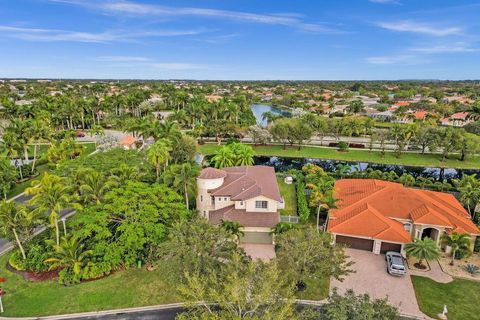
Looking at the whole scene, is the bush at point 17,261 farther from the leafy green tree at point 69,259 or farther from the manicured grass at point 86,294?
the leafy green tree at point 69,259

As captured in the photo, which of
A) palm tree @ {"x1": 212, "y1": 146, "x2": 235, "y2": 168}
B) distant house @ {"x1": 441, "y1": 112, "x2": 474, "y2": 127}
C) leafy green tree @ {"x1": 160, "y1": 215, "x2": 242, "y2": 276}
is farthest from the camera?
distant house @ {"x1": 441, "y1": 112, "x2": 474, "y2": 127}

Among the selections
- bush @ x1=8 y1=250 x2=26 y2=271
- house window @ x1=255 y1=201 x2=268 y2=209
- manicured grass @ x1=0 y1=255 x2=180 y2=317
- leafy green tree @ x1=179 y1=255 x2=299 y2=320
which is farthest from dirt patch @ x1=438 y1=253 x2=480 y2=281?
bush @ x1=8 y1=250 x2=26 y2=271

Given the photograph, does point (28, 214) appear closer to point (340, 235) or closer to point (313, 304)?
point (313, 304)

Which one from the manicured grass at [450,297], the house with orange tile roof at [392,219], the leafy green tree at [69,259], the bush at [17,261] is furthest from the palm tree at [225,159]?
the manicured grass at [450,297]

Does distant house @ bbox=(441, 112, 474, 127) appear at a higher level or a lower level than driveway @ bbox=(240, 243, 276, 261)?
higher

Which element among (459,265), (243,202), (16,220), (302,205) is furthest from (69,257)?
(459,265)

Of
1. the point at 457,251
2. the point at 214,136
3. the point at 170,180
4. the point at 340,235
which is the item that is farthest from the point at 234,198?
the point at 214,136

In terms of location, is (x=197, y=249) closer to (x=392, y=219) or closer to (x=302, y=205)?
(x=302, y=205)

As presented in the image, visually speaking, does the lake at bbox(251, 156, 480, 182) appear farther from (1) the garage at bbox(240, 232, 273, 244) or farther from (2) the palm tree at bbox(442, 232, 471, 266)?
(2) the palm tree at bbox(442, 232, 471, 266)
